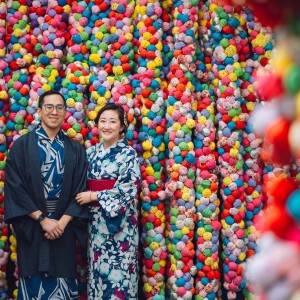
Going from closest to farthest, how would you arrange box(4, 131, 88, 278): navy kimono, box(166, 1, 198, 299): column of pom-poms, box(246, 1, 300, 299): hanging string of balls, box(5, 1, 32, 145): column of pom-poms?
box(246, 1, 300, 299): hanging string of balls
box(4, 131, 88, 278): navy kimono
box(166, 1, 198, 299): column of pom-poms
box(5, 1, 32, 145): column of pom-poms

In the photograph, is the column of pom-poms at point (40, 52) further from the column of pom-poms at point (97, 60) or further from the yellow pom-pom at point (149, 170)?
the yellow pom-pom at point (149, 170)

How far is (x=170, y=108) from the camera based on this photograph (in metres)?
3.94

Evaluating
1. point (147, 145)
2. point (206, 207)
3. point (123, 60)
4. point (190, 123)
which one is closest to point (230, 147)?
point (190, 123)

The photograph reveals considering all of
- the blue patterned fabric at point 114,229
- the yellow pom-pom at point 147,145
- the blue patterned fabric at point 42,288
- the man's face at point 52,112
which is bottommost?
the blue patterned fabric at point 42,288

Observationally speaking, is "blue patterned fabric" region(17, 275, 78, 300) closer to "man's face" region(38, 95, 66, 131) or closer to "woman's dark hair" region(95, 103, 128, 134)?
"man's face" region(38, 95, 66, 131)

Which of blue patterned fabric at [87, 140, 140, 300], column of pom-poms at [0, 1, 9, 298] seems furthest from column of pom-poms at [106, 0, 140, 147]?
column of pom-poms at [0, 1, 9, 298]

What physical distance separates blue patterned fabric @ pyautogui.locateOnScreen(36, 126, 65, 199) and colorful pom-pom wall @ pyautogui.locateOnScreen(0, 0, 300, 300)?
316mm

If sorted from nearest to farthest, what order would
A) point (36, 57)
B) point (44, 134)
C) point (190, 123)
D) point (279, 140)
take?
1. point (279, 140)
2. point (44, 134)
3. point (190, 123)
4. point (36, 57)

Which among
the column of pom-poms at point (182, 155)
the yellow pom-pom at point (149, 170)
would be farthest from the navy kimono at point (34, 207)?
the column of pom-poms at point (182, 155)

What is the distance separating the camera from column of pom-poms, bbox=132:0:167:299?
396 centimetres

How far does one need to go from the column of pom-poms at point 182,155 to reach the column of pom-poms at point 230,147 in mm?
186

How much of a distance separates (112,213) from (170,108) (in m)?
0.80

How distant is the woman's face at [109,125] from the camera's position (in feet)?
12.2

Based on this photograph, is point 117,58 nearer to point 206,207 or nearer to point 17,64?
point 17,64
